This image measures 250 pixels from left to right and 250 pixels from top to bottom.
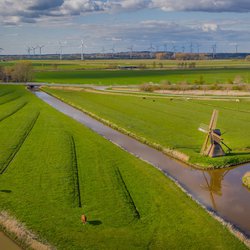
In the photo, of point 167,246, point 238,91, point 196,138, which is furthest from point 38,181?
point 238,91

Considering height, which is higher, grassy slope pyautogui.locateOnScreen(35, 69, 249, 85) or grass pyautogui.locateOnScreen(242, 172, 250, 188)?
grassy slope pyautogui.locateOnScreen(35, 69, 249, 85)

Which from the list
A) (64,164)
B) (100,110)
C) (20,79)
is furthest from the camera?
(20,79)

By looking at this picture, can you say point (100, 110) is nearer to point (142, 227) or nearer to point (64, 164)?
point (64, 164)

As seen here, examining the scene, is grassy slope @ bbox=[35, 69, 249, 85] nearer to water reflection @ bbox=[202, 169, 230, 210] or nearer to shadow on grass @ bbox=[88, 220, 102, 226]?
water reflection @ bbox=[202, 169, 230, 210]

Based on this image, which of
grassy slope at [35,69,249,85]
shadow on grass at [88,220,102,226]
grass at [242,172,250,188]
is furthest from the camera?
grassy slope at [35,69,249,85]

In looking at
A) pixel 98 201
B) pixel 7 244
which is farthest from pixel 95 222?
pixel 7 244

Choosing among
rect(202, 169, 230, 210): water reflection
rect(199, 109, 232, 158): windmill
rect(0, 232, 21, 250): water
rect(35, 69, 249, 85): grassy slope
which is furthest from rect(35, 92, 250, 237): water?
A: rect(35, 69, 249, 85): grassy slope
